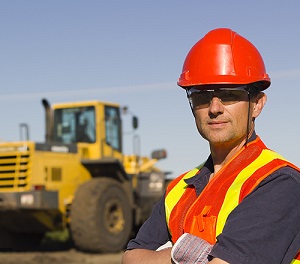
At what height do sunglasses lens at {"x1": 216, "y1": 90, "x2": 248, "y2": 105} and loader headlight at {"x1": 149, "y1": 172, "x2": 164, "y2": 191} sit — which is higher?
sunglasses lens at {"x1": 216, "y1": 90, "x2": 248, "y2": 105}

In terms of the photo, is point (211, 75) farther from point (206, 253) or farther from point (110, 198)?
point (110, 198)

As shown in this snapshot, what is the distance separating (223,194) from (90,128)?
36.2ft

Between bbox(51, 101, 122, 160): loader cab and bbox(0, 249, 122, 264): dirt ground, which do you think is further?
bbox(51, 101, 122, 160): loader cab

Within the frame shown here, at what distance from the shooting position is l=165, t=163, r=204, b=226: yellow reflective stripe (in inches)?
105

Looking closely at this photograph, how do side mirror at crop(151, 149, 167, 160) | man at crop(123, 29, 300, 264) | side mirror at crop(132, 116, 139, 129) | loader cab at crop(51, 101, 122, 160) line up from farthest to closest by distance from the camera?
side mirror at crop(151, 149, 167, 160) → loader cab at crop(51, 101, 122, 160) → side mirror at crop(132, 116, 139, 129) → man at crop(123, 29, 300, 264)

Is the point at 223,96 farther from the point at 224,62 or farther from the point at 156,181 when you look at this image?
the point at 156,181

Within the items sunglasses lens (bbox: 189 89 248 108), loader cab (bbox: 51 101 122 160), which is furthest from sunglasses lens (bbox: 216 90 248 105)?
loader cab (bbox: 51 101 122 160)

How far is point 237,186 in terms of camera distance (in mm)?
2312

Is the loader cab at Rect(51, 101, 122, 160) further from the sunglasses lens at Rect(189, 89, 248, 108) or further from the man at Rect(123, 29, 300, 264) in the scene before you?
the sunglasses lens at Rect(189, 89, 248, 108)

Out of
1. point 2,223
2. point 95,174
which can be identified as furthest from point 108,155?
point 2,223

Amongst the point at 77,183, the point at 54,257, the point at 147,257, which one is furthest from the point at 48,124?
the point at 147,257

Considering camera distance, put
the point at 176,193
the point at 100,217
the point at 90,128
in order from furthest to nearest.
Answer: the point at 90,128 < the point at 100,217 < the point at 176,193

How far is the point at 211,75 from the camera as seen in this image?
252cm

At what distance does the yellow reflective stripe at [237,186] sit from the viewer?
7.45ft
